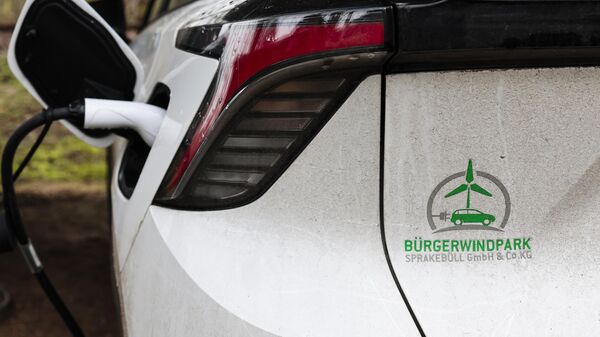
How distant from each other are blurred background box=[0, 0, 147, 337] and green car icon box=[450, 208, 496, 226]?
146 cm

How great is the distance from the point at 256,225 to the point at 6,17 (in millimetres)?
8052

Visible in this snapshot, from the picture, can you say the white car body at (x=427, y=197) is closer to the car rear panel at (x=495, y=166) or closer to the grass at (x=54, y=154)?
the car rear panel at (x=495, y=166)

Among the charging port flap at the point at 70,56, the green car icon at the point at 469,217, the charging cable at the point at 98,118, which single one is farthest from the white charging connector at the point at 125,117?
the green car icon at the point at 469,217

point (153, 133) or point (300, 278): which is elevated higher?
point (153, 133)

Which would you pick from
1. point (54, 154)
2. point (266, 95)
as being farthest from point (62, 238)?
point (266, 95)

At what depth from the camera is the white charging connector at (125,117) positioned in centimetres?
214

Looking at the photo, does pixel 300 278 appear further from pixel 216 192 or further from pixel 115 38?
pixel 115 38

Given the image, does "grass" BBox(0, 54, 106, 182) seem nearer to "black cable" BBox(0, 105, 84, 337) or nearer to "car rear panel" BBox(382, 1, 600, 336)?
"black cable" BBox(0, 105, 84, 337)

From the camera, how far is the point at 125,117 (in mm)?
2148

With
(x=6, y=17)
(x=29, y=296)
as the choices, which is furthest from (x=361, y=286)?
A: (x=6, y=17)

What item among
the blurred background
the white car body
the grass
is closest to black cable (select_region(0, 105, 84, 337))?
the blurred background

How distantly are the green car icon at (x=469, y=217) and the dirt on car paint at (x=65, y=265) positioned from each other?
1782mm

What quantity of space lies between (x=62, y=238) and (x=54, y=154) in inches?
68.3

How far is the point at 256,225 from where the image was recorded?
1732 millimetres
